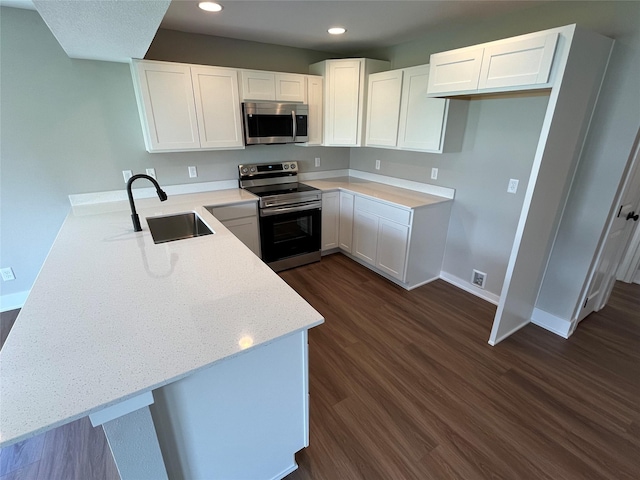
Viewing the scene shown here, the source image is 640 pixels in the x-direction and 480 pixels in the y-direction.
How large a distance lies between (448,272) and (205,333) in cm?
284

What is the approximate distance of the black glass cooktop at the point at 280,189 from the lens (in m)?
3.25

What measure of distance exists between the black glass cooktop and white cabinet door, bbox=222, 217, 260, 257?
31cm

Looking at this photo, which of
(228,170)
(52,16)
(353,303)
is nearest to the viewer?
(52,16)

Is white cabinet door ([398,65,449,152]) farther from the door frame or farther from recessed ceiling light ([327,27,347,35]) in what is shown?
the door frame

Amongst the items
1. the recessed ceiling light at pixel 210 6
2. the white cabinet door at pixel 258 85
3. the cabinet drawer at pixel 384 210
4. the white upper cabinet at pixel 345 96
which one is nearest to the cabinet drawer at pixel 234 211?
the white cabinet door at pixel 258 85

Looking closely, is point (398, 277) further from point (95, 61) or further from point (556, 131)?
point (95, 61)

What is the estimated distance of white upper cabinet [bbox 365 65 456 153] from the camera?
2.71 m

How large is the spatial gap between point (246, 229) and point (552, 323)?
9.34 ft

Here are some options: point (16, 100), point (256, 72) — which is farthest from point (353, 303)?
point (16, 100)

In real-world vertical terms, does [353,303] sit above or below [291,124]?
below

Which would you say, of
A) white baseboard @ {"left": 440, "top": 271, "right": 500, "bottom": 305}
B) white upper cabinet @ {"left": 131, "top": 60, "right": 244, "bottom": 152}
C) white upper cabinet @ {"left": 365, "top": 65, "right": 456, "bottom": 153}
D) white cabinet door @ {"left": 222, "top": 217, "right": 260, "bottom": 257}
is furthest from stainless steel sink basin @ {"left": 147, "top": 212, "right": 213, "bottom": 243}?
white baseboard @ {"left": 440, "top": 271, "right": 500, "bottom": 305}

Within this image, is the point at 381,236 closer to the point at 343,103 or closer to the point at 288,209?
the point at 288,209

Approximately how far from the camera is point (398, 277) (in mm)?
3123

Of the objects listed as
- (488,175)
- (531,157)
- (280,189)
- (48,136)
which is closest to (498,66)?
(531,157)
